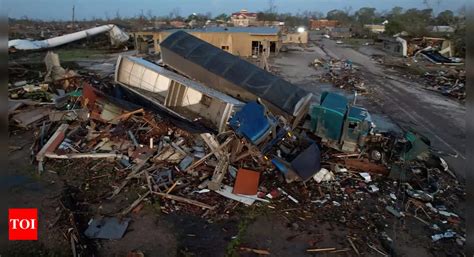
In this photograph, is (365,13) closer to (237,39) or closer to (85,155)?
(237,39)

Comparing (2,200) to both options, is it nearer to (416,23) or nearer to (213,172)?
(213,172)

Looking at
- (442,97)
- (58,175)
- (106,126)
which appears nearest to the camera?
(58,175)

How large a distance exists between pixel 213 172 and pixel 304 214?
7.86 feet

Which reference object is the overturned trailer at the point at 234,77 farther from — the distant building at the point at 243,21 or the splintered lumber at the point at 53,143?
the distant building at the point at 243,21

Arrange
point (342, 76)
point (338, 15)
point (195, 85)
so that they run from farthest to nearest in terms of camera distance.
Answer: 1. point (338, 15)
2. point (342, 76)
3. point (195, 85)

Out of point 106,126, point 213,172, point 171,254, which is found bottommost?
point 171,254

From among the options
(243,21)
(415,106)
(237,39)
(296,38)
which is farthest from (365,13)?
(415,106)

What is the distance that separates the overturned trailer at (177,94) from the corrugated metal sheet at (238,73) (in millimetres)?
904

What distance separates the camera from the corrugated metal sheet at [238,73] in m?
10.9

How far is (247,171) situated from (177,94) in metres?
4.27

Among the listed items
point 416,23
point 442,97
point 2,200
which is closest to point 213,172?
point 2,200

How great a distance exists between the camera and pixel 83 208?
6.89 m

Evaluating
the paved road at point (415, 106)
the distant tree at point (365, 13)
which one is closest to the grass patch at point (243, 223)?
the paved road at point (415, 106)

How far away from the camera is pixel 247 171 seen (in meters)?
7.78
